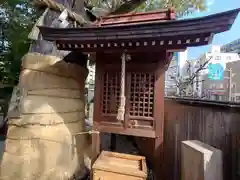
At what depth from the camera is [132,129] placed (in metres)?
2.73

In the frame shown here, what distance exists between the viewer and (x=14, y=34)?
5941 millimetres

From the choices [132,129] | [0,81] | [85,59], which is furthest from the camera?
[0,81]

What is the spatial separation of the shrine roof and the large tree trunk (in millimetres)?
666

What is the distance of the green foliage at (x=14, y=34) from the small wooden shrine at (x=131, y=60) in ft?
12.4

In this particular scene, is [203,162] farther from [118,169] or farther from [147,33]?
[147,33]

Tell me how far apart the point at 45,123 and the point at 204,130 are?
7.20 ft

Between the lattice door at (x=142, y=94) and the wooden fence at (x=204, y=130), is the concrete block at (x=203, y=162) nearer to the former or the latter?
the wooden fence at (x=204, y=130)

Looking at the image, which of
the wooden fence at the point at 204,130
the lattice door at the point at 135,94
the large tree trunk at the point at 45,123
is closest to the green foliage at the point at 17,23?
the large tree trunk at the point at 45,123

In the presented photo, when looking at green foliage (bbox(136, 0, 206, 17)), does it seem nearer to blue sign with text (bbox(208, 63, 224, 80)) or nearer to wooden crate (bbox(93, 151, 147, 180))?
blue sign with text (bbox(208, 63, 224, 80))

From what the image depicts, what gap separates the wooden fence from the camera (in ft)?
6.40

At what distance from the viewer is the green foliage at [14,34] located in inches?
230

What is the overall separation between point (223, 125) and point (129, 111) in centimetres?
118

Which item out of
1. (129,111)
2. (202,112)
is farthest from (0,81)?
(202,112)

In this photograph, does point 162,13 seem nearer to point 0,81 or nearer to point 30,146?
point 30,146
